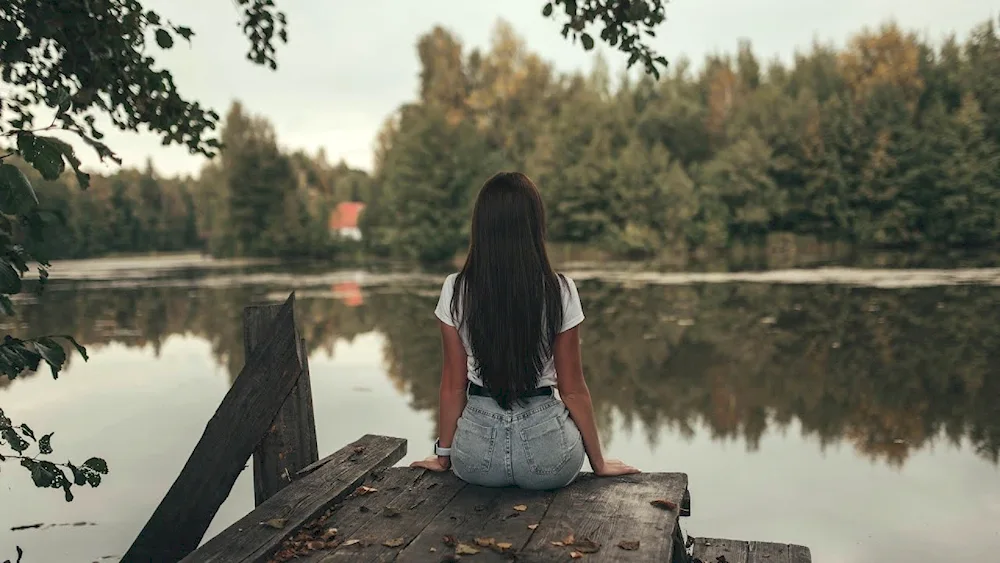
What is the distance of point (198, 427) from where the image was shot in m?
9.49

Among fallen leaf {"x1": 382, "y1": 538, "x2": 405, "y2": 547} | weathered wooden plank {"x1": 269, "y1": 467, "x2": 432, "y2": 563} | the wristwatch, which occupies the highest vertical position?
the wristwatch

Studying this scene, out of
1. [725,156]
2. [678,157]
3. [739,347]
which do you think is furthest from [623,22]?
[678,157]

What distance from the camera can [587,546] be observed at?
9.25ft

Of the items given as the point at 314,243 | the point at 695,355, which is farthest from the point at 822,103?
the point at 695,355

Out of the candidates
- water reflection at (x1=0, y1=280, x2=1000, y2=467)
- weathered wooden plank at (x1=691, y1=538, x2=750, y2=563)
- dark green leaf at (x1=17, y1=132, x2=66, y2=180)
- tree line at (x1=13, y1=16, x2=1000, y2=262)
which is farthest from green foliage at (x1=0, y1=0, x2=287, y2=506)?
tree line at (x1=13, y1=16, x2=1000, y2=262)

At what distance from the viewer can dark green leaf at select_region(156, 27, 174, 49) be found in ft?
13.1

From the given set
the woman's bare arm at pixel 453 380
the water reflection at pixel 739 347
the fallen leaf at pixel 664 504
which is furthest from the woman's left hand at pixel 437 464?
the water reflection at pixel 739 347

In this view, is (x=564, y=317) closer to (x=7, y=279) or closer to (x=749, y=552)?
(x=749, y=552)

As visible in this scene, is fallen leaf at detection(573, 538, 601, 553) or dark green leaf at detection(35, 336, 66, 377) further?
dark green leaf at detection(35, 336, 66, 377)

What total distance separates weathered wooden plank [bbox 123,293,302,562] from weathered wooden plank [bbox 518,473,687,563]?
1.23m

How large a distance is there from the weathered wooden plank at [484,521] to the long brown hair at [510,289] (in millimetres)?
334

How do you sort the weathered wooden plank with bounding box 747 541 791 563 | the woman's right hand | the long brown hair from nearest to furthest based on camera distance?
the long brown hair < the woman's right hand < the weathered wooden plank with bounding box 747 541 791 563

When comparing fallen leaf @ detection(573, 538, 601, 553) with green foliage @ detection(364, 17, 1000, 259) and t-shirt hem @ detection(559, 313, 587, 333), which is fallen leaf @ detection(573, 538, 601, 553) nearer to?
t-shirt hem @ detection(559, 313, 587, 333)

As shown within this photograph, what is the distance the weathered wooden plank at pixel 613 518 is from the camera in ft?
9.15
